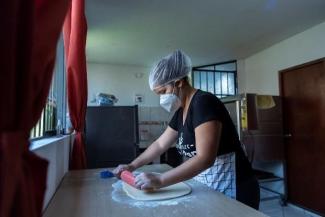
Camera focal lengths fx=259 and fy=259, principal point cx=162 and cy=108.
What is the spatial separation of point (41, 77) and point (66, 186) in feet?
3.05

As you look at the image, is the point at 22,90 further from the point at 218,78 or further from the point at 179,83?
the point at 218,78

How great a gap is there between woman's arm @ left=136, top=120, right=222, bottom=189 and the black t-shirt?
4cm

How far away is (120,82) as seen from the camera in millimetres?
4527

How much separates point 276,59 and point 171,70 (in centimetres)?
271

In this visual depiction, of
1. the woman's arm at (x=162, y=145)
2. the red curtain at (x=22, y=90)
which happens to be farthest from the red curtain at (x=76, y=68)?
the red curtain at (x=22, y=90)

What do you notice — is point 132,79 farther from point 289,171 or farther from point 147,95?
point 289,171

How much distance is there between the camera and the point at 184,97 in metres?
1.28

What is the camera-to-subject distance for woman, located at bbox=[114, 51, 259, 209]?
97cm

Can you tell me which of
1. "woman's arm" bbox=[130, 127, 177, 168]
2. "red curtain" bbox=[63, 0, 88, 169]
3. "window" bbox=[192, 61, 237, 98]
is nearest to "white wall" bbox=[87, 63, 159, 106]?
"window" bbox=[192, 61, 237, 98]

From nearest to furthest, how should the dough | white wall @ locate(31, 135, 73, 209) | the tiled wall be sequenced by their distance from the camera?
white wall @ locate(31, 135, 73, 209) < the dough < the tiled wall

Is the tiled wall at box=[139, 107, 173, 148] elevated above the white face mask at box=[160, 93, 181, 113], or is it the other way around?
the white face mask at box=[160, 93, 181, 113]

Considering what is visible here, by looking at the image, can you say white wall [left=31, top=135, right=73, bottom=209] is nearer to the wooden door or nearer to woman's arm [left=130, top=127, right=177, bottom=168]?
woman's arm [left=130, top=127, right=177, bottom=168]

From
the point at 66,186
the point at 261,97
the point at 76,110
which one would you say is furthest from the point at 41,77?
the point at 261,97

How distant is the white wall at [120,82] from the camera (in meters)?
4.39
